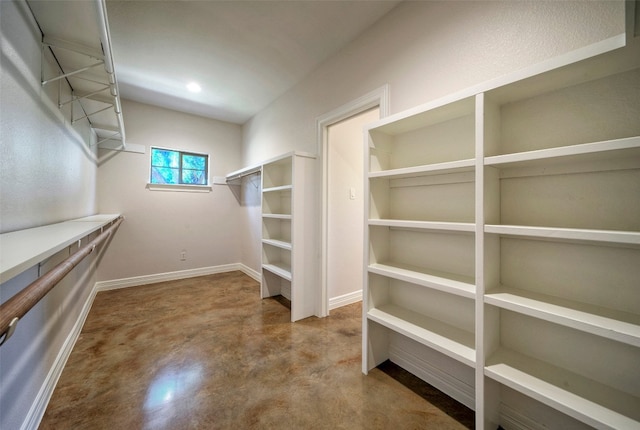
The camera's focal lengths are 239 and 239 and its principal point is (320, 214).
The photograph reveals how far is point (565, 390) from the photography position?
39.7 inches

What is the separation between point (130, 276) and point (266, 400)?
345 cm

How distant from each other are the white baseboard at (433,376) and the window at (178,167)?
13.6ft

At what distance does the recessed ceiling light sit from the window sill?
1620 mm

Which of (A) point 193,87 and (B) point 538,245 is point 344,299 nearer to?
(B) point 538,245

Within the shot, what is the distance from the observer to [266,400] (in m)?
1.54

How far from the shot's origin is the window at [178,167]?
13.2ft

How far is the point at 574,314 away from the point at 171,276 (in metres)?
4.75

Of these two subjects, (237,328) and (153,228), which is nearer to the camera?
(237,328)

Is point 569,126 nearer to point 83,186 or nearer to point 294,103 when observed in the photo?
point 294,103

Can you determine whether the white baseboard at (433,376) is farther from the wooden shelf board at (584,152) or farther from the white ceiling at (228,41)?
the white ceiling at (228,41)

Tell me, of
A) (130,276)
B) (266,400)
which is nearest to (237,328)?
(266,400)

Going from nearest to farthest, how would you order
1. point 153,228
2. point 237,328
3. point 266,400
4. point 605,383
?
point 605,383, point 266,400, point 237,328, point 153,228

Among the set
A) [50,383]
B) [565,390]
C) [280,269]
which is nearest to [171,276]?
[280,269]

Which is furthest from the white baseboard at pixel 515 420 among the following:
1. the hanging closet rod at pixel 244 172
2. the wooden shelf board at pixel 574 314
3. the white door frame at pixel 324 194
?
the hanging closet rod at pixel 244 172
